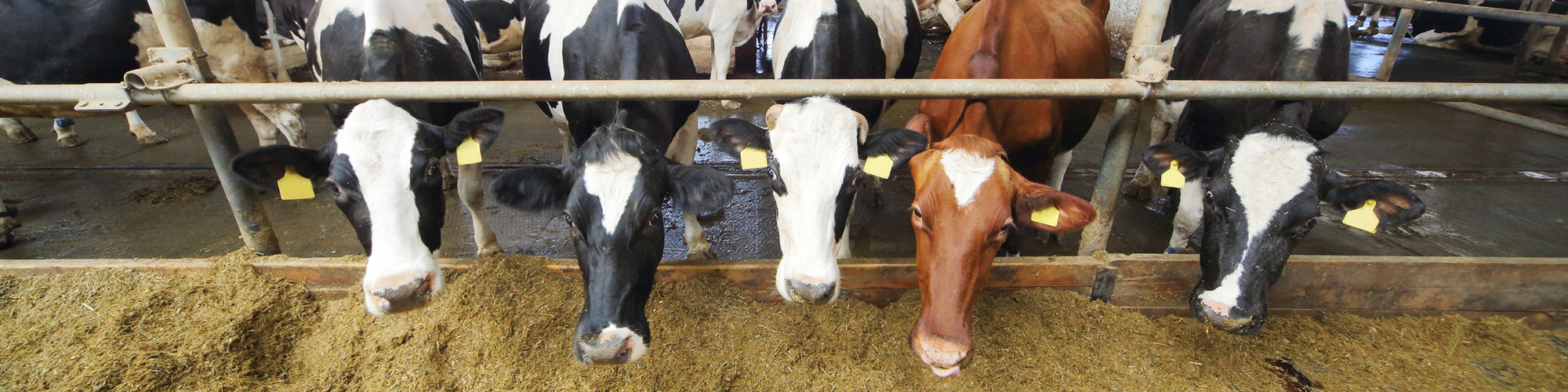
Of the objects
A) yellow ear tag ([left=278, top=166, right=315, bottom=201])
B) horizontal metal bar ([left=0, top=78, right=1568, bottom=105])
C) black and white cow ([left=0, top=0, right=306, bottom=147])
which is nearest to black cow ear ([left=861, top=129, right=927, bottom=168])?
horizontal metal bar ([left=0, top=78, right=1568, bottom=105])

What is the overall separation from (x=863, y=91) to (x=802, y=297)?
68 cm

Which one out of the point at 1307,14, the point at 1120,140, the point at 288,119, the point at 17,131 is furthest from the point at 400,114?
the point at 17,131

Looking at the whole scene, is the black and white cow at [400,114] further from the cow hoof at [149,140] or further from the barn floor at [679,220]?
the cow hoof at [149,140]

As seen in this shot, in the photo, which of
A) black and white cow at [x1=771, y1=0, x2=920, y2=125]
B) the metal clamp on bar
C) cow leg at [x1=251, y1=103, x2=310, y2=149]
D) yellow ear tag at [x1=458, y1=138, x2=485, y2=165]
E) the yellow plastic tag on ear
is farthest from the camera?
cow leg at [x1=251, y1=103, x2=310, y2=149]

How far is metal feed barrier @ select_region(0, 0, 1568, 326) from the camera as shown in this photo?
1874mm

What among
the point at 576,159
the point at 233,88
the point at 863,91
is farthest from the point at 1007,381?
the point at 233,88

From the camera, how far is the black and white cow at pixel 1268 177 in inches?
81.8

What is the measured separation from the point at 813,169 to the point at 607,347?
870 millimetres

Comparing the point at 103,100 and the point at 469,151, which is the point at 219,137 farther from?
the point at 469,151

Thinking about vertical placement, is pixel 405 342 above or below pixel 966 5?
above

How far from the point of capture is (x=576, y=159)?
6.95ft

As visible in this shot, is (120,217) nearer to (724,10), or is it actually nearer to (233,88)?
(233,88)

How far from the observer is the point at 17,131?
5.08m

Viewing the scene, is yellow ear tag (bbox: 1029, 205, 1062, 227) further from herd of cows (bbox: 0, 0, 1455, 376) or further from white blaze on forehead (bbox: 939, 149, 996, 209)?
white blaze on forehead (bbox: 939, 149, 996, 209)
